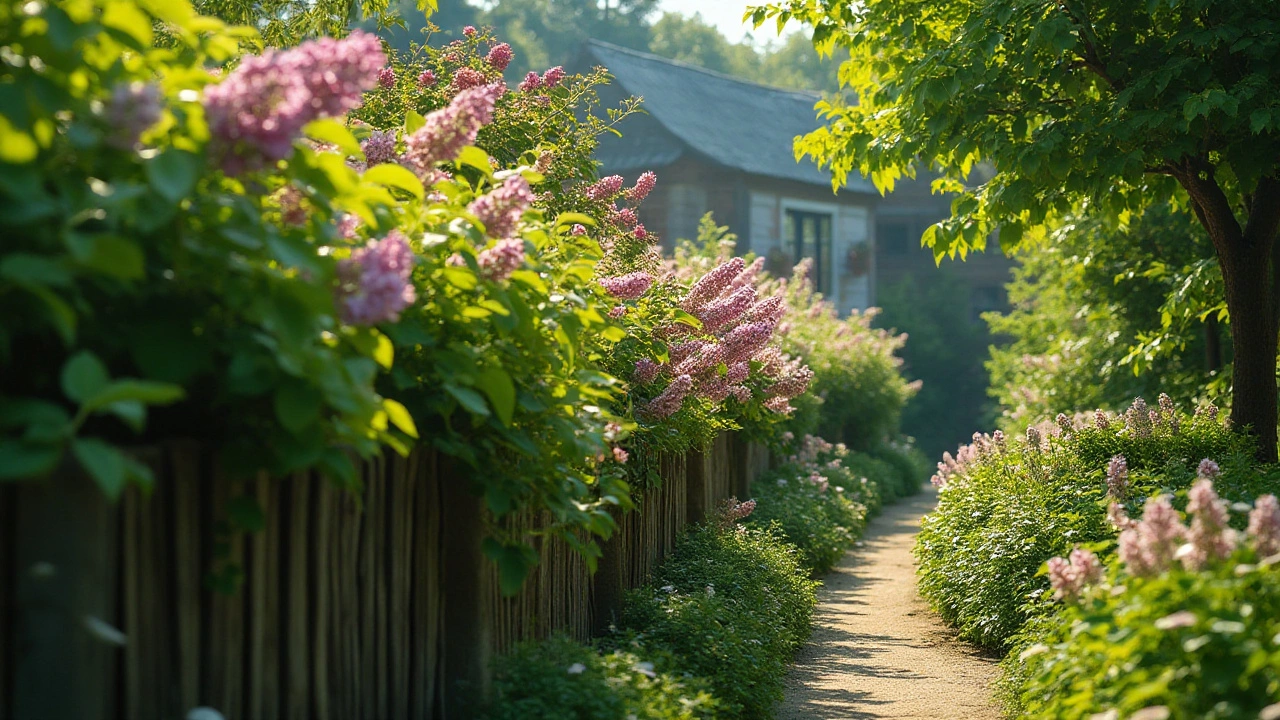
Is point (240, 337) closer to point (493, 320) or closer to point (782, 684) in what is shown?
point (493, 320)

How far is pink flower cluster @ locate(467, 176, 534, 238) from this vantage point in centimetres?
384

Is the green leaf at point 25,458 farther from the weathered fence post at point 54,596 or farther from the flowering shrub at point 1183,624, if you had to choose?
the flowering shrub at point 1183,624

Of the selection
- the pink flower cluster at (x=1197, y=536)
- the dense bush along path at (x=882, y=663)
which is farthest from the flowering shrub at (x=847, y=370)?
the pink flower cluster at (x=1197, y=536)

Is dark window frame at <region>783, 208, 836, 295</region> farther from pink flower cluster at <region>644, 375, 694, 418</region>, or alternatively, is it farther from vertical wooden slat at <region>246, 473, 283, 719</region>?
vertical wooden slat at <region>246, 473, 283, 719</region>

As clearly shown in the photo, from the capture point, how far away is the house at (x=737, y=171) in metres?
25.0

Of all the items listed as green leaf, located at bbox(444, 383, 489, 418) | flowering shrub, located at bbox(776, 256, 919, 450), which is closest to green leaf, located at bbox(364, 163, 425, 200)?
green leaf, located at bbox(444, 383, 489, 418)

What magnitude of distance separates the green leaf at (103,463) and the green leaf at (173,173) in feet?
1.67

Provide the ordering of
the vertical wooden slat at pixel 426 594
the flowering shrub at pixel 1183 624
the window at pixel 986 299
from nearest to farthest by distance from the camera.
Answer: the flowering shrub at pixel 1183 624 → the vertical wooden slat at pixel 426 594 → the window at pixel 986 299

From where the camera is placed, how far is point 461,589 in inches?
177

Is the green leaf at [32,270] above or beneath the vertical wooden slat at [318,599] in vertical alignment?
above

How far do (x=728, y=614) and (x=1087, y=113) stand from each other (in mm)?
3824

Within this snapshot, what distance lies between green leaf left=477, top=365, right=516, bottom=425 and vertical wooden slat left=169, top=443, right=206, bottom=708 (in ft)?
2.73

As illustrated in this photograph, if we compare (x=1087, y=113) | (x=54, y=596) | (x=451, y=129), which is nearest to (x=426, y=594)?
(x=451, y=129)

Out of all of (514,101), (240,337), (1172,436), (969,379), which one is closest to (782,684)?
(1172,436)
